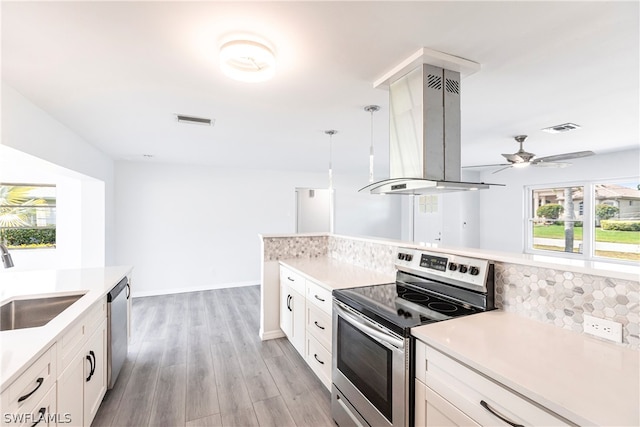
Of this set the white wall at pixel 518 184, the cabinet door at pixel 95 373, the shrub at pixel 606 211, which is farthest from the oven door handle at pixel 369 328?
the shrub at pixel 606 211

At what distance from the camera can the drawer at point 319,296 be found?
2181mm

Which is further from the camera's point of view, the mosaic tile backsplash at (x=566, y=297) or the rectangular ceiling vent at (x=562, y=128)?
the rectangular ceiling vent at (x=562, y=128)

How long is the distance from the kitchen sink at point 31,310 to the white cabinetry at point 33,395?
849 millimetres

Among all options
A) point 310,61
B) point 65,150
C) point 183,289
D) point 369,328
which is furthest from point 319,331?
point 183,289

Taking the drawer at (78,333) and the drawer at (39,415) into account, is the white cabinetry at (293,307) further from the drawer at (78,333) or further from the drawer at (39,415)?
the drawer at (39,415)

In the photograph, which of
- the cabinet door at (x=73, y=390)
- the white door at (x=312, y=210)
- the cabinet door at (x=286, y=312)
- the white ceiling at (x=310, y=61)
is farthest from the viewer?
the white door at (x=312, y=210)

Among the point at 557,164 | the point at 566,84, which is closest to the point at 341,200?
the point at 557,164

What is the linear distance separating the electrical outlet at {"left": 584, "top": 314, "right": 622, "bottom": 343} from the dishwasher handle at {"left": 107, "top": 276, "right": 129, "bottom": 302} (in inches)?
115

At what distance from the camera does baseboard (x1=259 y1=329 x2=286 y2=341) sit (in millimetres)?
3258

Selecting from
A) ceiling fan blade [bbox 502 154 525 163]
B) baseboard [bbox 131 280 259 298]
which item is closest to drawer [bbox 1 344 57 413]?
baseboard [bbox 131 280 259 298]

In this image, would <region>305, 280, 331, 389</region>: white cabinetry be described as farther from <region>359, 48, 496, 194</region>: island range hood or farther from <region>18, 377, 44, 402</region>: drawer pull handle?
Answer: <region>18, 377, 44, 402</region>: drawer pull handle

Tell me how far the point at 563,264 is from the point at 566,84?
1.52 m

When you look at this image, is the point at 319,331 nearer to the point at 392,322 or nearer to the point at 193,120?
the point at 392,322

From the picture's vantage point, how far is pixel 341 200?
677cm
